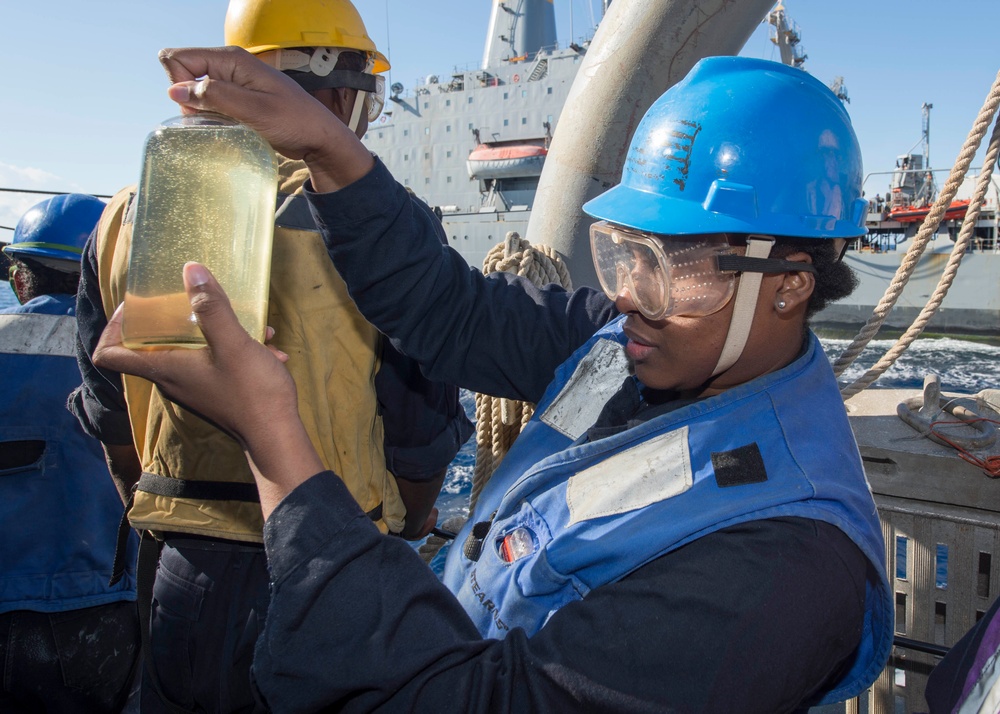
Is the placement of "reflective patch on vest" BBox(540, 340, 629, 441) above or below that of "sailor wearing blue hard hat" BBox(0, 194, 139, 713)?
above

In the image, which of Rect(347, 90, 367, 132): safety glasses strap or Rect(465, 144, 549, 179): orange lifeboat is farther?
Rect(465, 144, 549, 179): orange lifeboat

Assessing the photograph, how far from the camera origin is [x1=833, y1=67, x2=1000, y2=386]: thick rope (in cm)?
188

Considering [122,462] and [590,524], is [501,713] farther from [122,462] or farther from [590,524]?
[122,462]

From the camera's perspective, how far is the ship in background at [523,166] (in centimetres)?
2489

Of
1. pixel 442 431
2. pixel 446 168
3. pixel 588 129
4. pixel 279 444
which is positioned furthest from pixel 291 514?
pixel 446 168

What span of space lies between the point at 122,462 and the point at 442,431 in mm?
1066

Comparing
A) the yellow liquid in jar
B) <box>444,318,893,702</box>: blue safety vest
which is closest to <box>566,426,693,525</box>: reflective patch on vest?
<box>444,318,893,702</box>: blue safety vest

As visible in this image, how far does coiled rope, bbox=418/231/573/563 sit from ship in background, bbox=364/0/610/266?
2502 cm

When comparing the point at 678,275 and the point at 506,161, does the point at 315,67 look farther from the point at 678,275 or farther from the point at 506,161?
the point at 506,161

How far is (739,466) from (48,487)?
2.31 m

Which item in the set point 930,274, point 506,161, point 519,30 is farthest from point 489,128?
point 930,274

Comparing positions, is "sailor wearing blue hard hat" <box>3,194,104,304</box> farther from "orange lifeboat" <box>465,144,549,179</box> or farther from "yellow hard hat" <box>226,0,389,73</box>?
"orange lifeboat" <box>465,144,549,179</box>

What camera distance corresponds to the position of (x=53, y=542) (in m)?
2.38

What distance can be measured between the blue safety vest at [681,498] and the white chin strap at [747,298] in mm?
117
